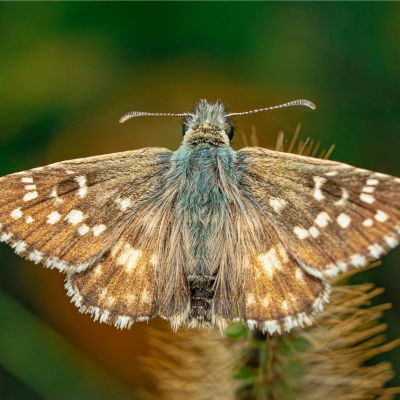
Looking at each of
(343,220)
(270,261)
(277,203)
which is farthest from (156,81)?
(343,220)

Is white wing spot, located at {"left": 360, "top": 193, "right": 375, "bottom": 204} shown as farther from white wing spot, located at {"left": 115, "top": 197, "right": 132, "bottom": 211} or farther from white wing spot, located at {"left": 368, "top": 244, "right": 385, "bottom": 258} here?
white wing spot, located at {"left": 115, "top": 197, "right": 132, "bottom": 211}

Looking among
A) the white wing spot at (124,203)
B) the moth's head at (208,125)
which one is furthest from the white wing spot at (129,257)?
the moth's head at (208,125)

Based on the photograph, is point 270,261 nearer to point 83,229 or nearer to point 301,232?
point 301,232

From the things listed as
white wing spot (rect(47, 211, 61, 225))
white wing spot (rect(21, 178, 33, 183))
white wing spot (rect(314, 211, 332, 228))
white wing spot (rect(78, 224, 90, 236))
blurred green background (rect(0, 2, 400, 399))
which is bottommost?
blurred green background (rect(0, 2, 400, 399))

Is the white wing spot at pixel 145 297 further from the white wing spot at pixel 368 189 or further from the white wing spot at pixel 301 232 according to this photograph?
the white wing spot at pixel 368 189

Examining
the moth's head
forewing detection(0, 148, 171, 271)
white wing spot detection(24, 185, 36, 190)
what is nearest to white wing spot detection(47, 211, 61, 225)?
forewing detection(0, 148, 171, 271)

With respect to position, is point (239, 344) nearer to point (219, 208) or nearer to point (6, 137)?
point (219, 208)
